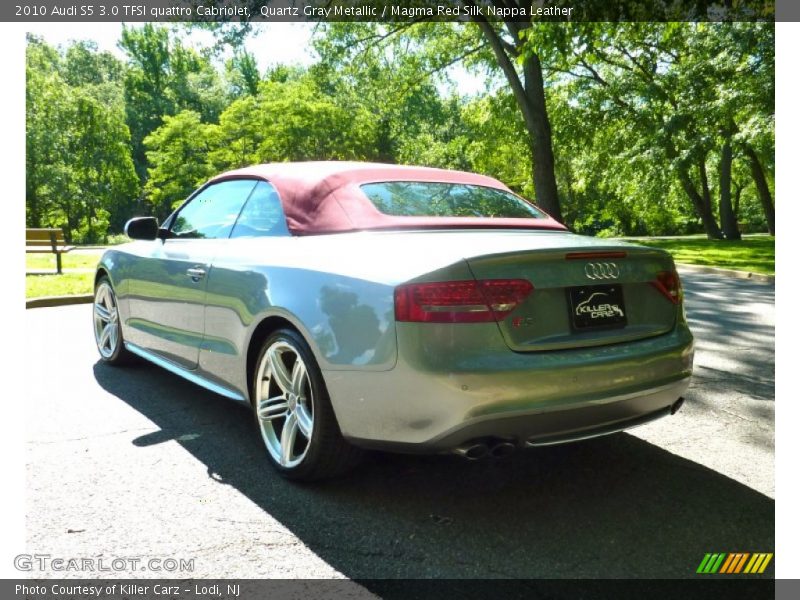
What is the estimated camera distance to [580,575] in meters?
2.54

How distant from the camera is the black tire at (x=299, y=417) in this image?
3.18 meters

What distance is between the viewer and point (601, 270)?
10.2 ft

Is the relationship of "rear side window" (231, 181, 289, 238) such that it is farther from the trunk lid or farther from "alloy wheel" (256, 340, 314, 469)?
the trunk lid

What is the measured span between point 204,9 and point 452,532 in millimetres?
16140

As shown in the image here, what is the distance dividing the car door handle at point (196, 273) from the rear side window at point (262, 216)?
28 centimetres

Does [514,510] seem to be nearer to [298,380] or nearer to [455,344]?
[455,344]

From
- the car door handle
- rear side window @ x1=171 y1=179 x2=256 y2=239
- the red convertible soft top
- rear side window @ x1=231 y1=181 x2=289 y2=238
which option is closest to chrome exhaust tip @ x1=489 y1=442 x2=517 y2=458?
the red convertible soft top

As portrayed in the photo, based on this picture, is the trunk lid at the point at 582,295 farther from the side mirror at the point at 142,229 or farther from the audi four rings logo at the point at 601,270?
the side mirror at the point at 142,229

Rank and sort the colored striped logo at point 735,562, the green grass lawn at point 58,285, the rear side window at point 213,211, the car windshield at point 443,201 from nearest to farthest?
the colored striped logo at point 735,562, the car windshield at point 443,201, the rear side window at point 213,211, the green grass lawn at point 58,285

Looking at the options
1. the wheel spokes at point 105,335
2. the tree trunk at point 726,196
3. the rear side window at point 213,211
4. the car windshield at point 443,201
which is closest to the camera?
the car windshield at point 443,201

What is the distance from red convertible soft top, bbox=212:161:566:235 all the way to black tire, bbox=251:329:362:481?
24.0 inches

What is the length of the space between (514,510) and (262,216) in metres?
2.09

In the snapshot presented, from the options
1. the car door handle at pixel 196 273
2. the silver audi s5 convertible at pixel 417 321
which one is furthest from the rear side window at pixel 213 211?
the car door handle at pixel 196 273

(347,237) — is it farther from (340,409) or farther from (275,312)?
(340,409)
